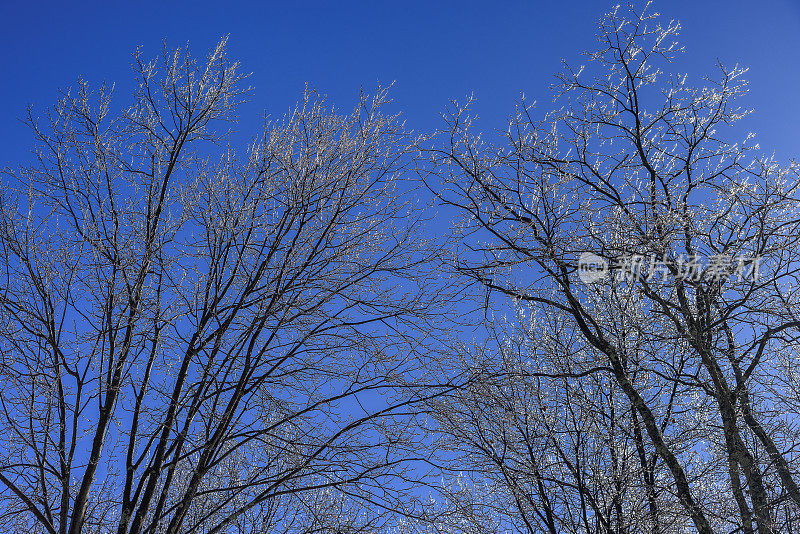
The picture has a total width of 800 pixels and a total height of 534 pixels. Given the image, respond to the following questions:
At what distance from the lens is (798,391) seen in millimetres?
6793

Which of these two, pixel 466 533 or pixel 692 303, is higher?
pixel 692 303

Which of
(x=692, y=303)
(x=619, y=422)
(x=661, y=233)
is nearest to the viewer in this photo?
(x=661, y=233)

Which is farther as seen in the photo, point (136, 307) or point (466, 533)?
point (466, 533)

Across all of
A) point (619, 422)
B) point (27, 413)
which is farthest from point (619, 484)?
point (27, 413)

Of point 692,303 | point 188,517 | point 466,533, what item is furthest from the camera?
point 188,517

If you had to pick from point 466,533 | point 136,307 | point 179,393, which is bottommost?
point 466,533

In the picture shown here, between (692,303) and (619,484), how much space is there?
1.86 meters

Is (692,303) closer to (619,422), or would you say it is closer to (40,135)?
(619,422)

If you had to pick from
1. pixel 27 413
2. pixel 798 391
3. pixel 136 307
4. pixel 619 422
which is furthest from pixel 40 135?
pixel 798 391

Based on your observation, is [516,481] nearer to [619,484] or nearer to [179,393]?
[619,484]

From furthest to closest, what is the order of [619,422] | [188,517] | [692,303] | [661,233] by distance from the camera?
[188,517] → [619,422] → [692,303] → [661,233]

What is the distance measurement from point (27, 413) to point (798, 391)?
8.03m

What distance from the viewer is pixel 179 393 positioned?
486 centimetres

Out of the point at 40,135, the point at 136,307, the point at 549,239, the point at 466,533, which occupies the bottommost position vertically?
the point at 466,533
